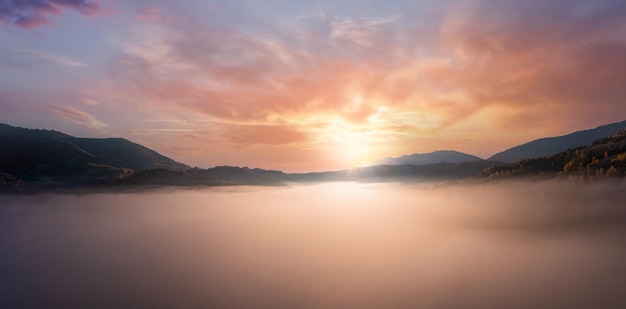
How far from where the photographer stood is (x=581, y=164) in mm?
46219

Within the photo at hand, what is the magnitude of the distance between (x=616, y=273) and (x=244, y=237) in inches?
2035

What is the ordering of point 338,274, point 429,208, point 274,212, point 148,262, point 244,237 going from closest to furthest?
1. point 338,274
2. point 148,262
3. point 244,237
4. point 429,208
5. point 274,212

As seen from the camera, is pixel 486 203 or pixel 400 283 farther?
pixel 486 203

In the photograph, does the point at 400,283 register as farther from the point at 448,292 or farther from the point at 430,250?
the point at 430,250

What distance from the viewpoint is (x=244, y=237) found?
212ft

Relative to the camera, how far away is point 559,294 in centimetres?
2389

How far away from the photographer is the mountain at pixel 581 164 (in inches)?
1629

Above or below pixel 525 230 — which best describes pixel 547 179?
above

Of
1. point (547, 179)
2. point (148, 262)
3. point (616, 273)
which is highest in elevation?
point (547, 179)

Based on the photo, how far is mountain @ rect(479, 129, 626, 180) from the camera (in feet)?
136

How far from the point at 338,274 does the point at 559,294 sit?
63.2 feet

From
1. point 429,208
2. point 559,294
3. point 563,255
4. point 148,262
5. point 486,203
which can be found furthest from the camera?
point 429,208

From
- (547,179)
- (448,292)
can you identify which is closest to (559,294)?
(448,292)

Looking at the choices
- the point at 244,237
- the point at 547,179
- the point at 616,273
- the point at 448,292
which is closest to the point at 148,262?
the point at 244,237
